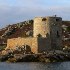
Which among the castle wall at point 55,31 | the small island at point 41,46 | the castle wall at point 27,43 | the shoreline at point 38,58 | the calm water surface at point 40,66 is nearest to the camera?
the calm water surface at point 40,66

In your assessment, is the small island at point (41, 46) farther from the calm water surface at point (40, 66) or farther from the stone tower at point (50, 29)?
the calm water surface at point (40, 66)

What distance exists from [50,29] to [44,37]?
172 cm

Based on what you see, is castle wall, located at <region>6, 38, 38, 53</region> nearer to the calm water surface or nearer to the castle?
the castle

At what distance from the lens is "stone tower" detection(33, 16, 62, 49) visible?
222 ft

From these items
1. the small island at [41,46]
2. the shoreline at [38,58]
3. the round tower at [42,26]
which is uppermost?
the round tower at [42,26]

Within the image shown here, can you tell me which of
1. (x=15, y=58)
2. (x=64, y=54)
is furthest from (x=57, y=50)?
(x=15, y=58)

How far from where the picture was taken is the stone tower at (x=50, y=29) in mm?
67750

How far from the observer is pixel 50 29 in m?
67.8

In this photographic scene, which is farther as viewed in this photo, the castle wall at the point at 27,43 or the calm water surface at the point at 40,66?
the castle wall at the point at 27,43

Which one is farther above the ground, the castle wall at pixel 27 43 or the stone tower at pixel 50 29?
the stone tower at pixel 50 29

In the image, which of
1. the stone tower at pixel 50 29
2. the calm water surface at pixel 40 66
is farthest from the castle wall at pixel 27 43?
the calm water surface at pixel 40 66

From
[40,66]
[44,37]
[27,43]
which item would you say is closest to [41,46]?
[44,37]

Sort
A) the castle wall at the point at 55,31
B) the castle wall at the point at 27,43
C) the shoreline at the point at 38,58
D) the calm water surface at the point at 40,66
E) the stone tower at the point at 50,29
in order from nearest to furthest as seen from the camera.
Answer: the calm water surface at the point at 40,66 → the shoreline at the point at 38,58 → the castle wall at the point at 27,43 → the stone tower at the point at 50,29 → the castle wall at the point at 55,31

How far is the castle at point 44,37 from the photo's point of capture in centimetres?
6625
